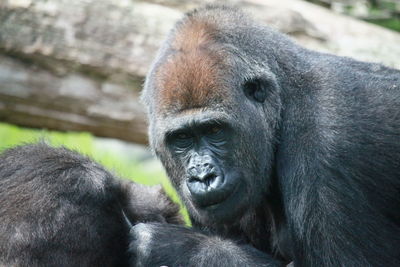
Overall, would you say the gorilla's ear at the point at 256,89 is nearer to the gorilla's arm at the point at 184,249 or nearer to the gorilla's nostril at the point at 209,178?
the gorilla's nostril at the point at 209,178

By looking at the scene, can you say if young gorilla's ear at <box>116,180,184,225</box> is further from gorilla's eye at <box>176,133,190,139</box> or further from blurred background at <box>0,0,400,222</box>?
blurred background at <box>0,0,400,222</box>

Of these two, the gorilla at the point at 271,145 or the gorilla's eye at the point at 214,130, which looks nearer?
the gorilla at the point at 271,145

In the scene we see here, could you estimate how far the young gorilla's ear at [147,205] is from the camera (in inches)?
253

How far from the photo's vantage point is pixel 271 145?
5922 millimetres

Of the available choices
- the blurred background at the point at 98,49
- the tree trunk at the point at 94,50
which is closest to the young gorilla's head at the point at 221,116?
the blurred background at the point at 98,49

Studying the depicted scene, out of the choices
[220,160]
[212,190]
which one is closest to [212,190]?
[212,190]

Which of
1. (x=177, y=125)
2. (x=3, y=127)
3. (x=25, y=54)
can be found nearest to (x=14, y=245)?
(x=177, y=125)

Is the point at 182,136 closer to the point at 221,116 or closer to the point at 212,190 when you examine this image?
the point at 221,116

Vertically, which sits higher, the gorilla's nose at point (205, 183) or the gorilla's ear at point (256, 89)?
the gorilla's ear at point (256, 89)

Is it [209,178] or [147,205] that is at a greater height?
[209,178]

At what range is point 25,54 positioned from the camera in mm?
8203

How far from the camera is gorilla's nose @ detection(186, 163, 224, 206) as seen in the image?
18.9 ft

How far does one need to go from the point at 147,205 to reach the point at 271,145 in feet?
4.23

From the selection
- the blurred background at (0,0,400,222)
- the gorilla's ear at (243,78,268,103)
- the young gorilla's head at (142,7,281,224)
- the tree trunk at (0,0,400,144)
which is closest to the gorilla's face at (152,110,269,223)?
the young gorilla's head at (142,7,281,224)
